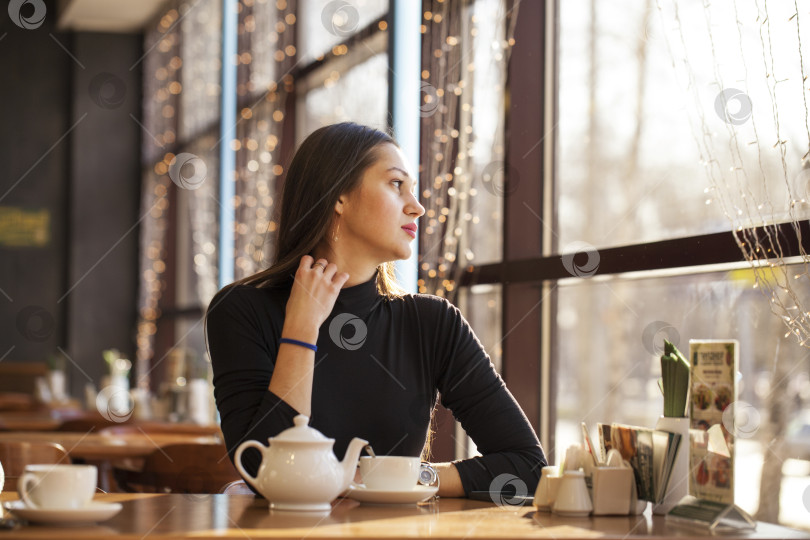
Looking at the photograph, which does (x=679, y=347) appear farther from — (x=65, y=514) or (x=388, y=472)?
(x=65, y=514)

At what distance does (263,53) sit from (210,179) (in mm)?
1332

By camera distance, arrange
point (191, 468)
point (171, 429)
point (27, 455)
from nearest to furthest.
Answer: point (27, 455)
point (191, 468)
point (171, 429)

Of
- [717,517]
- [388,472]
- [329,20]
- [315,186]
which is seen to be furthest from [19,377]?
[717,517]

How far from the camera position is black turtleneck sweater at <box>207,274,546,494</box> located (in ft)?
6.31

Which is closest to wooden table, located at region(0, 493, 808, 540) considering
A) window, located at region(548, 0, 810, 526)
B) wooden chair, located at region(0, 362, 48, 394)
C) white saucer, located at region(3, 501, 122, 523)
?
white saucer, located at region(3, 501, 122, 523)

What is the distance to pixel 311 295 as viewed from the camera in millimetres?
1981

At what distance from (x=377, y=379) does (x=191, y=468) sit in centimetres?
107

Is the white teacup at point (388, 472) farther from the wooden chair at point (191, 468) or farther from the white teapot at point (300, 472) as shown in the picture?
the wooden chair at point (191, 468)

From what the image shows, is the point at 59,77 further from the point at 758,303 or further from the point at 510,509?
the point at 510,509

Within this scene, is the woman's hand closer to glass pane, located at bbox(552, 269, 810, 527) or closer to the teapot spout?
the teapot spout

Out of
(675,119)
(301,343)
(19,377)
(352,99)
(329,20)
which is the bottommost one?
(19,377)

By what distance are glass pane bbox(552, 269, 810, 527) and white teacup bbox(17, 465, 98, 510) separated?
1574mm

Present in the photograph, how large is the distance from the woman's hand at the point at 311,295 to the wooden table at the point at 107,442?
1.42 metres

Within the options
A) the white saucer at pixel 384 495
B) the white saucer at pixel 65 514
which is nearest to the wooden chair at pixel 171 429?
the white saucer at pixel 384 495
